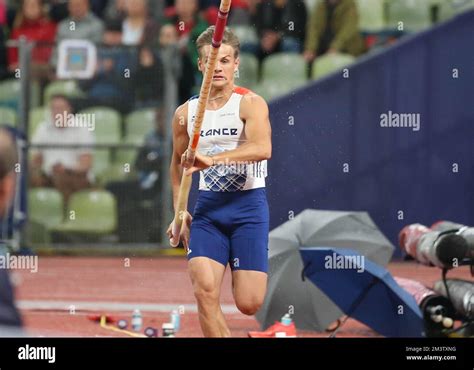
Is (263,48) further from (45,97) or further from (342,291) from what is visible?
(342,291)

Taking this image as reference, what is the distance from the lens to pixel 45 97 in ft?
42.7

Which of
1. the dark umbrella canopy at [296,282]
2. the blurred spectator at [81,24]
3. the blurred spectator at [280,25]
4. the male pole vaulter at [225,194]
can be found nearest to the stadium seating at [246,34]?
the blurred spectator at [280,25]

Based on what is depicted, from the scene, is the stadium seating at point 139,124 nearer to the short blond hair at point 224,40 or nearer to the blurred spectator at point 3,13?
the blurred spectator at point 3,13

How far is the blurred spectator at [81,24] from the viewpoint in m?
13.5

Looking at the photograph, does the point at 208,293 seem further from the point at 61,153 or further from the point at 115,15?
the point at 115,15

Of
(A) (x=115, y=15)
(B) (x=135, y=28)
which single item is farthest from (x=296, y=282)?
(A) (x=115, y=15)

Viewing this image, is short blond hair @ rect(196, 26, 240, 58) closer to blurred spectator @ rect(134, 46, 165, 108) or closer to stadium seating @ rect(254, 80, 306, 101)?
stadium seating @ rect(254, 80, 306, 101)

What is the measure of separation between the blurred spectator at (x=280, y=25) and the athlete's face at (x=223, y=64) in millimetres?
4820

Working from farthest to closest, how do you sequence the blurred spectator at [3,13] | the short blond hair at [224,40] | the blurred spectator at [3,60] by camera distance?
the blurred spectator at [3,13]
the blurred spectator at [3,60]
the short blond hair at [224,40]

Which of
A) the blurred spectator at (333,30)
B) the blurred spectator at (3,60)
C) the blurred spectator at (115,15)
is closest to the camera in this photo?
the blurred spectator at (333,30)

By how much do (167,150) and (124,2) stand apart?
1.77 m

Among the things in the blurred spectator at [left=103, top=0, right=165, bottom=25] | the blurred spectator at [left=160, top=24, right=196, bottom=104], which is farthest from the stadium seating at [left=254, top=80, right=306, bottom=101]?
the blurred spectator at [left=103, top=0, right=165, bottom=25]

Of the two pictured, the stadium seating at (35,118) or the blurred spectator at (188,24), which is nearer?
the blurred spectator at (188,24)
